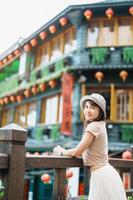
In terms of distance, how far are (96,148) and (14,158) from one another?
0.74m

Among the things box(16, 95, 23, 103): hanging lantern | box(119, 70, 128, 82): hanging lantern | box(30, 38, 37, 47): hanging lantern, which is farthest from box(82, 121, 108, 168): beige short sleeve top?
box(16, 95, 23, 103): hanging lantern

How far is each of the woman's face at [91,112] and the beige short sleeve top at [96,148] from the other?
0.25 ft

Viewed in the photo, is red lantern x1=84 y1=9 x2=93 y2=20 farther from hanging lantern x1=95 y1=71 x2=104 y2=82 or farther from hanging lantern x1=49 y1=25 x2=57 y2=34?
hanging lantern x1=95 y1=71 x2=104 y2=82

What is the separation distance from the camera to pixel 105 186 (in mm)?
2779

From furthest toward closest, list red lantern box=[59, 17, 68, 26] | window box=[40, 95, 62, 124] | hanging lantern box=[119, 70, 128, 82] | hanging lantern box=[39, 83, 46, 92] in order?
1. hanging lantern box=[39, 83, 46, 92]
2. window box=[40, 95, 62, 124]
3. red lantern box=[59, 17, 68, 26]
4. hanging lantern box=[119, 70, 128, 82]

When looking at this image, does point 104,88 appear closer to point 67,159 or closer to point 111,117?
point 111,117

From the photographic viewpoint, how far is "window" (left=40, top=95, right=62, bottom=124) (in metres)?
14.9

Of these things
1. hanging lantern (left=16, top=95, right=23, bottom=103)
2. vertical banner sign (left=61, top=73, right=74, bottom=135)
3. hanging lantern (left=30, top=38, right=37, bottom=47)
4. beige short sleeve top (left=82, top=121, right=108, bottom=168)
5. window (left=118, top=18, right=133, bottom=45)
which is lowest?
beige short sleeve top (left=82, top=121, right=108, bottom=168)

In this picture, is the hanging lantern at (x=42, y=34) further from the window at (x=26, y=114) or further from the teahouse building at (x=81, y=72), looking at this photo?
the window at (x=26, y=114)

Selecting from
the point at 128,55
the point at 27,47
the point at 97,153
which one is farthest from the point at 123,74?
the point at 97,153

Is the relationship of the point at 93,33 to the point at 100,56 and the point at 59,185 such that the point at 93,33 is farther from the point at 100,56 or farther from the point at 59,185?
the point at 59,185

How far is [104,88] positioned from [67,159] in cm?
1091

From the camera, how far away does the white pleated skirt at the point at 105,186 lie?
2771 mm

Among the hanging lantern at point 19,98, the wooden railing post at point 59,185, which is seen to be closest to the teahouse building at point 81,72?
the hanging lantern at point 19,98
